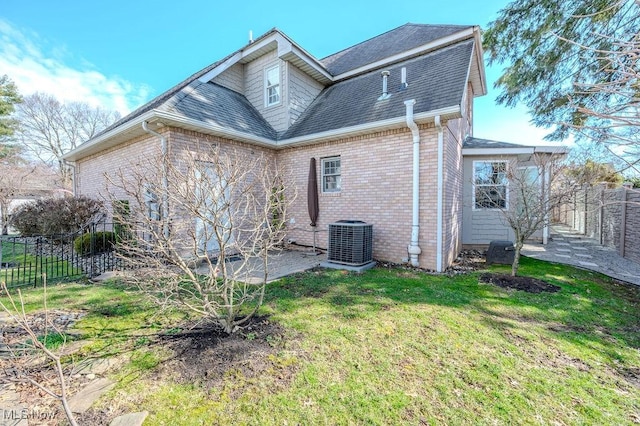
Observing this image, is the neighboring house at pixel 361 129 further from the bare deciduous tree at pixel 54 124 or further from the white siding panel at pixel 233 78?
the bare deciduous tree at pixel 54 124

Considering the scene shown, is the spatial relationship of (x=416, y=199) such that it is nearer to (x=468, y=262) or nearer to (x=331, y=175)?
(x=468, y=262)

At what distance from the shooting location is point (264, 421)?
200 cm

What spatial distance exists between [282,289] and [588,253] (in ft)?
33.7

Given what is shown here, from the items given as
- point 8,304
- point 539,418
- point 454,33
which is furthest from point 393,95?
point 8,304

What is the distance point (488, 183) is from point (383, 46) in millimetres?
6873

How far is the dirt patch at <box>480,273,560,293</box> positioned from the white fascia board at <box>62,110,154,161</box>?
8316mm

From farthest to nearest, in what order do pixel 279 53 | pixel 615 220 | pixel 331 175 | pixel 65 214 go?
1. pixel 615 220
2. pixel 279 53
3. pixel 65 214
4. pixel 331 175

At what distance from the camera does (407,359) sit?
2.80 m

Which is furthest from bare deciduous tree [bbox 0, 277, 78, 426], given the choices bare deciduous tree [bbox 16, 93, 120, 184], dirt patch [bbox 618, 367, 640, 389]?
Answer: bare deciduous tree [bbox 16, 93, 120, 184]

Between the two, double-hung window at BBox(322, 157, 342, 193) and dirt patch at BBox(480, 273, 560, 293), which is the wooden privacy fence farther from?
double-hung window at BBox(322, 157, 342, 193)

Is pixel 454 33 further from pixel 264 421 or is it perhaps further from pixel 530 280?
pixel 264 421

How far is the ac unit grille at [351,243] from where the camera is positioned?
21.7ft

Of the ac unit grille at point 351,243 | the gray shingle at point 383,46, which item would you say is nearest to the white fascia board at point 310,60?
the gray shingle at point 383,46

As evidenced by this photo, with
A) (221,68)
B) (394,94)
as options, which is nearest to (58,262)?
(221,68)
